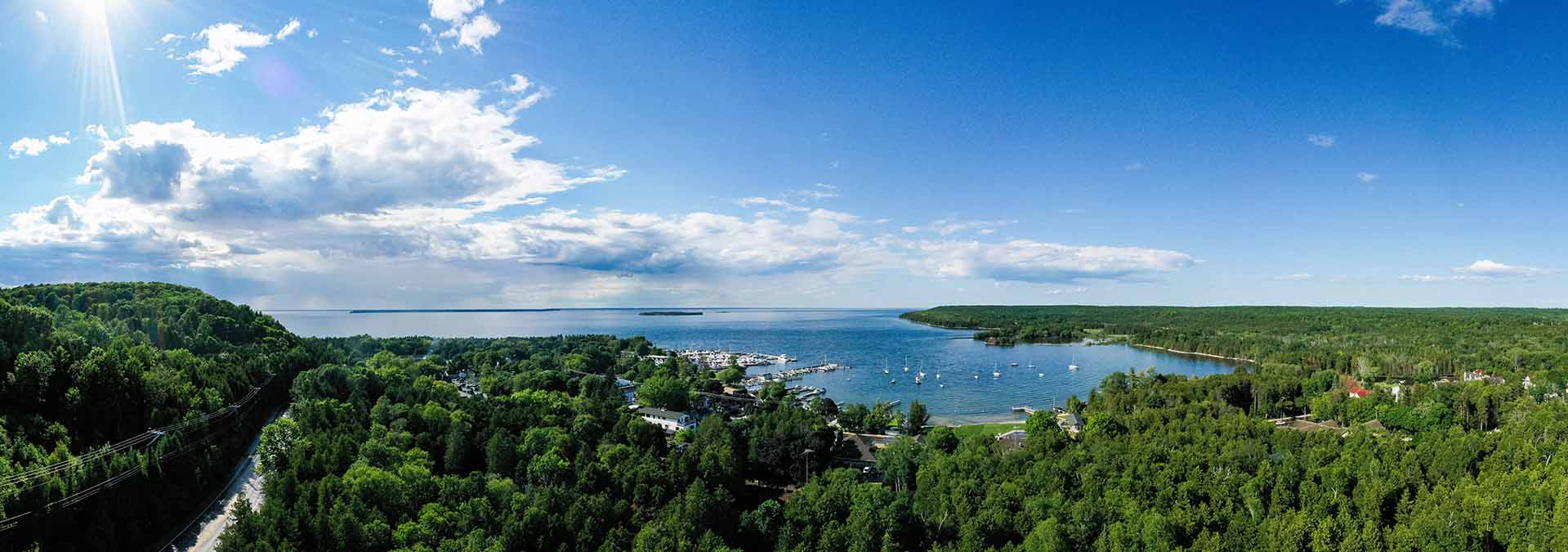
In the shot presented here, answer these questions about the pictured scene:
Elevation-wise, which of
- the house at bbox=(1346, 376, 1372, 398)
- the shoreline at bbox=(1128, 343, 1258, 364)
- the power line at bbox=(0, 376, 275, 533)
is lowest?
the shoreline at bbox=(1128, 343, 1258, 364)

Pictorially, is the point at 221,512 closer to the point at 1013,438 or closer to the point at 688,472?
the point at 688,472

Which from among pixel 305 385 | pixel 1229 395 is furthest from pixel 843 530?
pixel 1229 395

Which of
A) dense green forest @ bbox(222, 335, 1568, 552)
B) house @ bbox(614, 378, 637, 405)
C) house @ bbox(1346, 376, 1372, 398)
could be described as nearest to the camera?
dense green forest @ bbox(222, 335, 1568, 552)

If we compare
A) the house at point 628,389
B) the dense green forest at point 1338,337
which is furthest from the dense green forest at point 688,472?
the dense green forest at point 1338,337

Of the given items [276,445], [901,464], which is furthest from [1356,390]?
[276,445]

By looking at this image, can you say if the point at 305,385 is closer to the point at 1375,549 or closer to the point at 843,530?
the point at 843,530

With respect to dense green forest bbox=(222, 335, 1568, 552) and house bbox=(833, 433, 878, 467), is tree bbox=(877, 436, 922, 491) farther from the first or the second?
house bbox=(833, 433, 878, 467)

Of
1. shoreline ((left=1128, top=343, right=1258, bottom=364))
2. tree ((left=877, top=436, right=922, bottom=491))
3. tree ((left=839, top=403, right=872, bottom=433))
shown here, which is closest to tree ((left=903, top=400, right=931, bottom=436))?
tree ((left=839, top=403, right=872, bottom=433))

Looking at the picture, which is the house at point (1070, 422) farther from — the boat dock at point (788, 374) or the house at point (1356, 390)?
the boat dock at point (788, 374)
